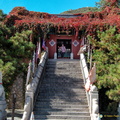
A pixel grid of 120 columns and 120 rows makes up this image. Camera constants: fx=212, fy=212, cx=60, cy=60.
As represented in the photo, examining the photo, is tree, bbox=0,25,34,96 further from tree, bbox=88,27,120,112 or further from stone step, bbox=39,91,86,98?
tree, bbox=88,27,120,112

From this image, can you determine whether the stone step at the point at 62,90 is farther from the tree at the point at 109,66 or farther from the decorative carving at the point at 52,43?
the decorative carving at the point at 52,43

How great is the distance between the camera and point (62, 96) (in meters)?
12.6

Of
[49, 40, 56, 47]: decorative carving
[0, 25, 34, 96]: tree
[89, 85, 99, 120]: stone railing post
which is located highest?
[49, 40, 56, 47]: decorative carving

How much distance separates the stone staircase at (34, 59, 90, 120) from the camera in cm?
1112

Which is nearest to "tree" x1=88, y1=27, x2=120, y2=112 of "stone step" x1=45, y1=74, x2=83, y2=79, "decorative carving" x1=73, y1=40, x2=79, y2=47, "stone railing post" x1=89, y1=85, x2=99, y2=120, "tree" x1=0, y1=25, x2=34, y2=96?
"stone railing post" x1=89, y1=85, x2=99, y2=120

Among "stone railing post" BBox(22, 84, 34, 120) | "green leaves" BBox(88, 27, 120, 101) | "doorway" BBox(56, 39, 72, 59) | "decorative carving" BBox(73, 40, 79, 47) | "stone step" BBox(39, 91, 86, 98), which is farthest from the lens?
"doorway" BBox(56, 39, 72, 59)

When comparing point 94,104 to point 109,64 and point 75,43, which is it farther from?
point 75,43

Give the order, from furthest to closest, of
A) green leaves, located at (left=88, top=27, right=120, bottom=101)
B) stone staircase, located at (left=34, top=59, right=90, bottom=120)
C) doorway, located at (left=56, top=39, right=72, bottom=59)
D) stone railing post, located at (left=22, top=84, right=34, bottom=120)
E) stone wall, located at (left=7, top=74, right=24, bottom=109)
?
doorway, located at (left=56, top=39, right=72, bottom=59) < stone wall, located at (left=7, top=74, right=24, bottom=109) < green leaves, located at (left=88, top=27, right=120, bottom=101) < stone staircase, located at (left=34, top=59, right=90, bottom=120) < stone railing post, located at (left=22, top=84, right=34, bottom=120)

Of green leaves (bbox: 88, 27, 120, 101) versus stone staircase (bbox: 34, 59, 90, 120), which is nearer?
stone staircase (bbox: 34, 59, 90, 120)

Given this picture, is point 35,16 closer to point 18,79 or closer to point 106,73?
point 18,79

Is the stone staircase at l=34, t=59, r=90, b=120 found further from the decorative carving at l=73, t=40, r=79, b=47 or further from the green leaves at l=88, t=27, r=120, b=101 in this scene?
the decorative carving at l=73, t=40, r=79, b=47

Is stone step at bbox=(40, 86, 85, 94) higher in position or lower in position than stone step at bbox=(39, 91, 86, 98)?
higher

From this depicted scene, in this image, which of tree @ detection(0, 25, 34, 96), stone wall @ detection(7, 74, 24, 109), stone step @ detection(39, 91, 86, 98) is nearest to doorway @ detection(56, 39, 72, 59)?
tree @ detection(0, 25, 34, 96)

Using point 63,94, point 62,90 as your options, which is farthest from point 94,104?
point 62,90
